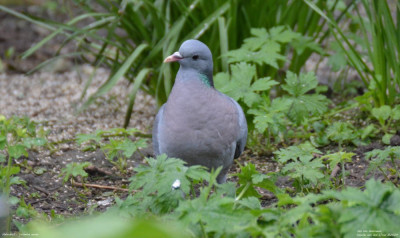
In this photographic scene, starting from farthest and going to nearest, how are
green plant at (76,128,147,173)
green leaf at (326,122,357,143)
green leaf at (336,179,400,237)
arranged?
green leaf at (326,122,357,143) < green plant at (76,128,147,173) < green leaf at (336,179,400,237)

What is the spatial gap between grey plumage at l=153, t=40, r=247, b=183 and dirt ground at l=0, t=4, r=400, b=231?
47 cm

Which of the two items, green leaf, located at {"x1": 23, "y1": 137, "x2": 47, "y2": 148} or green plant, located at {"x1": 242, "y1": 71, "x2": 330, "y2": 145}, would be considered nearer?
green leaf, located at {"x1": 23, "y1": 137, "x2": 47, "y2": 148}

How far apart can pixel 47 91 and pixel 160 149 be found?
8.13 ft

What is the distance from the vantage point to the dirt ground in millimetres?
3104

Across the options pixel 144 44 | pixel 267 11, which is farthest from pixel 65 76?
pixel 267 11

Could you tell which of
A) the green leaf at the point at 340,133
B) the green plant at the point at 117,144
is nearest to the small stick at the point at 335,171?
the green leaf at the point at 340,133

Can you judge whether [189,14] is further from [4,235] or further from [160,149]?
[4,235]

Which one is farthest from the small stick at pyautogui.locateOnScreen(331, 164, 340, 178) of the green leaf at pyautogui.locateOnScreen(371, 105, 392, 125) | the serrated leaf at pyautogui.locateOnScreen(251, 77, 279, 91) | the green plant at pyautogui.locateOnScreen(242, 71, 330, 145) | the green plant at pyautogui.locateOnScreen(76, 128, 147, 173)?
the green plant at pyautogui.locateOnScreen(76, 128, 147, 173)

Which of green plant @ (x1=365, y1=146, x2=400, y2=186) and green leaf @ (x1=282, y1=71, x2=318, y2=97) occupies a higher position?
green leaf @ (x1=282, y1=71, x2=318, y2=97)

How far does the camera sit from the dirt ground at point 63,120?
3.10 m

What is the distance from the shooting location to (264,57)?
11.4 feet

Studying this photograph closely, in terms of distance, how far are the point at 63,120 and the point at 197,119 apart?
76.2 inches

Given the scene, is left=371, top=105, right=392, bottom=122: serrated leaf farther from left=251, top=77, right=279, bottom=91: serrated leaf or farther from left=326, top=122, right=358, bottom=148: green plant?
left=251, top=77, right=279, bottom=91: serrated leaf

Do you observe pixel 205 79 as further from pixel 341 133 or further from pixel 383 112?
pixel 383 112
